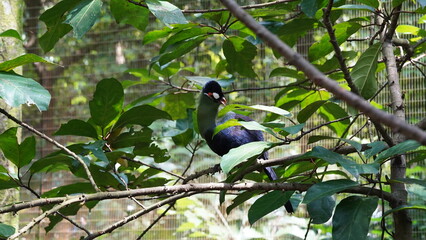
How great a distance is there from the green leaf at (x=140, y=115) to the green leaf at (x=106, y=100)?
0.05ft

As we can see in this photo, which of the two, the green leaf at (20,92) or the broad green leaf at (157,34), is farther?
the broad green leaf at (157,34)

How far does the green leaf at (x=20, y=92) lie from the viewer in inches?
24.4

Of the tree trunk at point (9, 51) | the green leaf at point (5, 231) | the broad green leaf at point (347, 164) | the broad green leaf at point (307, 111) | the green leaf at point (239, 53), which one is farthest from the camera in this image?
the tree trunk at point (9, 51)

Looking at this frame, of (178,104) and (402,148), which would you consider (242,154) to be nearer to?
(402,148)

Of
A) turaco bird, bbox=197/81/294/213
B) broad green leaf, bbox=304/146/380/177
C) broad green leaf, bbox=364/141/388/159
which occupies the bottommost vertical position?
turaco bird, bbox=197/81/294/213

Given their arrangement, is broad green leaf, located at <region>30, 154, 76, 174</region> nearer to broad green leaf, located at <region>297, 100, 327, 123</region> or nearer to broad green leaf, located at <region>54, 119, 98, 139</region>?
broad green leaf, located at <region>54, 119, 98, 139</region>

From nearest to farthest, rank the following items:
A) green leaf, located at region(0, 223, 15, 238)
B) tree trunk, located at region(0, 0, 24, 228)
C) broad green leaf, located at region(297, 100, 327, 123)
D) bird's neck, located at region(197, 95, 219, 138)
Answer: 1. green leaf, located at region(0, 223, 15, 238)
2. broad green leaf, located at region(297, 100, 327, 123)
3. tree trunk, located at region(0, 0, 24, 228)
4. bird's neck, located at region(197, 95, 219, 138)

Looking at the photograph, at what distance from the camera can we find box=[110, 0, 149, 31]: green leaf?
0.83 m

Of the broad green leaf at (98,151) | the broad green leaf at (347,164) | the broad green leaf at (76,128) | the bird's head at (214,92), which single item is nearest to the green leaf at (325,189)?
the broad green leaf at (347,164)

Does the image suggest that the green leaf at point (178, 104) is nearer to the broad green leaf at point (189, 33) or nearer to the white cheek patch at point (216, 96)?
the white cheek patch at point (216, 96)

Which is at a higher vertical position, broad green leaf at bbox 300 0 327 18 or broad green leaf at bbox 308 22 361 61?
broad green leaf at bbox 300 0 327 18

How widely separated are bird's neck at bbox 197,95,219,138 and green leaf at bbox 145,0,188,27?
0.52 meters

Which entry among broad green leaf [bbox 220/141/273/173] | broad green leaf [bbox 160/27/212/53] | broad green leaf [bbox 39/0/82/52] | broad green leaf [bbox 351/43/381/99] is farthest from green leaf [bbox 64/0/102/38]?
broad green leaf [bbox 351/43/381/99]

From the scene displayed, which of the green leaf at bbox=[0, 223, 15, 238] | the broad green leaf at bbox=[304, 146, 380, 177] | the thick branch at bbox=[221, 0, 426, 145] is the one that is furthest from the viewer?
the green leaf at bbox=[0, 223, 15, 238]
